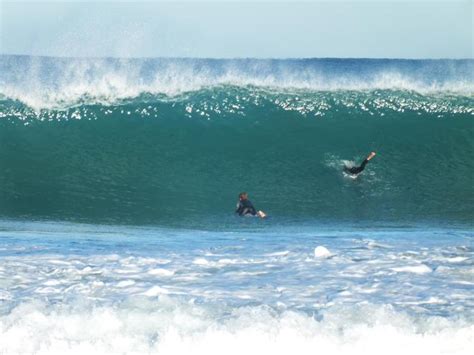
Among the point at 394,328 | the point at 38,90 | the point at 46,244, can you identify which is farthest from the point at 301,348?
the point at 38,90

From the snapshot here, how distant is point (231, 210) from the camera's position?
40.9ft

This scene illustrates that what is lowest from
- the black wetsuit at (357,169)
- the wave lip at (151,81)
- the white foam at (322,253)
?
the white foam at (322,253)

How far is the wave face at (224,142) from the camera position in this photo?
1278 cm

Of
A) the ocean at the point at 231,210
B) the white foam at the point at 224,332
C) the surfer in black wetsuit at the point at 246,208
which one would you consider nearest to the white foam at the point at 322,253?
the ocean at the point at 231,210

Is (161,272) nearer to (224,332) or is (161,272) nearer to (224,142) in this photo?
(224,332)

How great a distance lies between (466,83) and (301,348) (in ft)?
52.4

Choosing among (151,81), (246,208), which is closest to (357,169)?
(246,208)

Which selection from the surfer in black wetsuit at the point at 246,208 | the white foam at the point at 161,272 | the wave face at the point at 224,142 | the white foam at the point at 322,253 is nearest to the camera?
the white foam at the point at 161,272

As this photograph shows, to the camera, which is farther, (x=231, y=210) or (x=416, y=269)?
(x=231, y=210)

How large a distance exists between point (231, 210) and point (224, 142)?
12.5 ft

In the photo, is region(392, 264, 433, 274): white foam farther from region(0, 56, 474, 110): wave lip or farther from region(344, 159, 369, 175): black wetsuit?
region(0, 56, 474, 110): wave lip

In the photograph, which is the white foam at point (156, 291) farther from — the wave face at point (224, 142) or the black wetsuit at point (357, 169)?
the black wetsuit at point (357, 169)

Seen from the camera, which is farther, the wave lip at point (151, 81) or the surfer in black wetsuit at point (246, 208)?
the wave lip at point (151, 81)

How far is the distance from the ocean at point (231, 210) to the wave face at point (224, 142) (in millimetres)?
53
